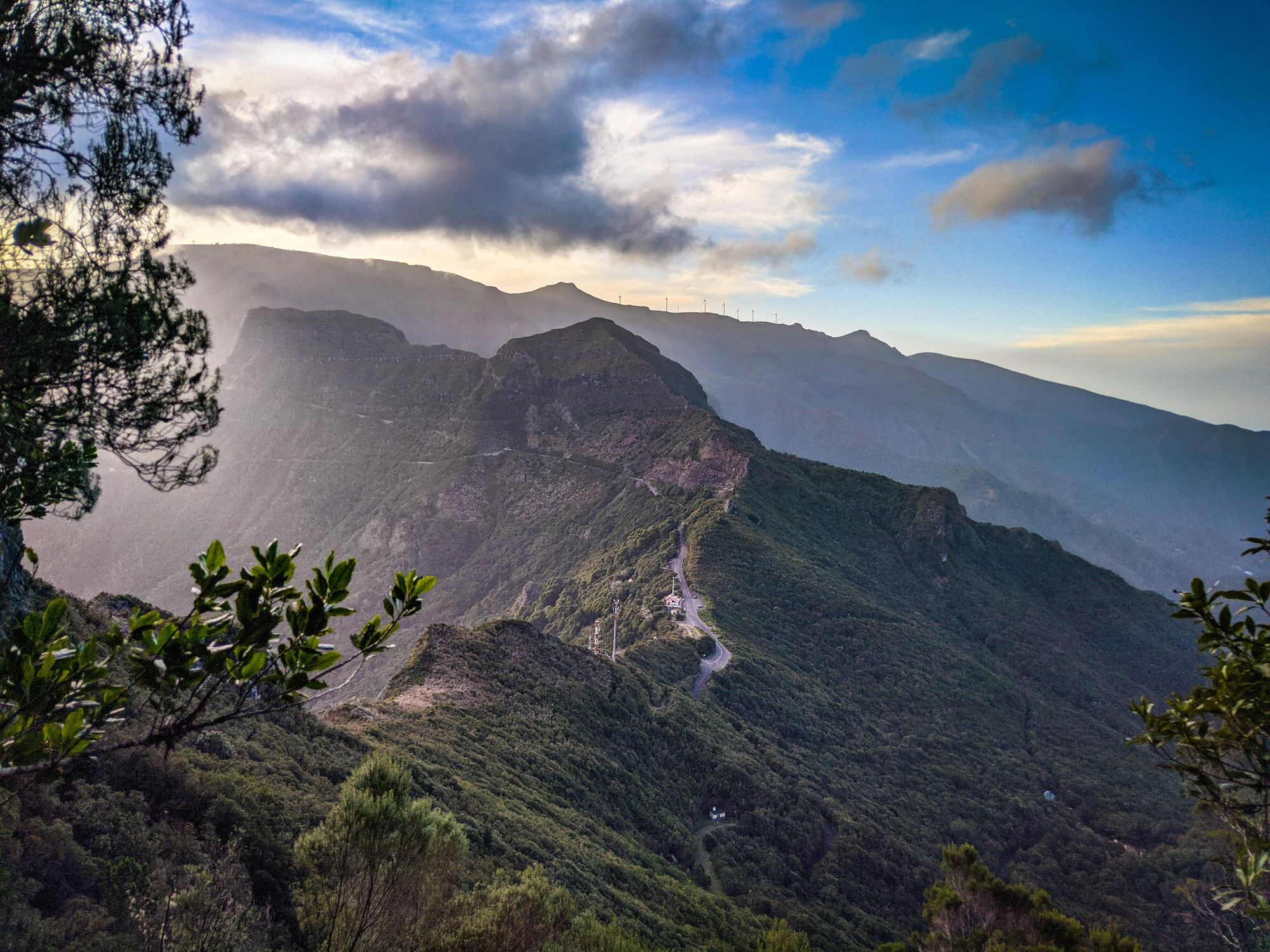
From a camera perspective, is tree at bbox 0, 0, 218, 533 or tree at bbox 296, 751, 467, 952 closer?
tree at bbox 0, 0, 218, 533

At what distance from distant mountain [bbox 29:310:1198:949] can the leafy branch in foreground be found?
21055 mm

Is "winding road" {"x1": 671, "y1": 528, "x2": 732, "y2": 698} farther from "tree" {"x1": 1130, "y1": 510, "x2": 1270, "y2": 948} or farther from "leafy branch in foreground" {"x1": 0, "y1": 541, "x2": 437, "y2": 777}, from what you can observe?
"leafy branch in foreground" {"x1": 0, "y1": 541, "x2": 437, "y2": 777}

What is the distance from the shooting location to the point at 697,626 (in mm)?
59562

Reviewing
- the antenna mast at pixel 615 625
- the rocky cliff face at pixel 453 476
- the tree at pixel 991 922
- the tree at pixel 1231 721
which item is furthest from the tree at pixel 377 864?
the rocky cliff face at pixel 453 476

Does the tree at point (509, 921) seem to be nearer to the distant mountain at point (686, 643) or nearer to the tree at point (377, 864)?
the tree at point (377, 864)

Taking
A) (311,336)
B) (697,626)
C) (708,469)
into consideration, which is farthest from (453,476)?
(311,336)

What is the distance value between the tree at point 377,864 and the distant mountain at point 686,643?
36.2 feet

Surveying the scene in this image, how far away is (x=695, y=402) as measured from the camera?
147m

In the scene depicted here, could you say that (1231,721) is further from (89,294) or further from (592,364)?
(592,364)

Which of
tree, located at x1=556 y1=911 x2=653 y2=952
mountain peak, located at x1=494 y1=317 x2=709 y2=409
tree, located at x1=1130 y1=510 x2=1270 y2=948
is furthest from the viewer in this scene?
mountain peak, located at x1=494 y1=317 x2=709 y2=409

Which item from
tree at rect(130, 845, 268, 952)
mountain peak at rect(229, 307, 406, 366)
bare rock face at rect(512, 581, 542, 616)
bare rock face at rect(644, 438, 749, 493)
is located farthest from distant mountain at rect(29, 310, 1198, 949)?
tree at rect(130, 845, 268, 952)

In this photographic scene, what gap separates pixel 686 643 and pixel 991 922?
3599cm

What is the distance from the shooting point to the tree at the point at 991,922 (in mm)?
17594

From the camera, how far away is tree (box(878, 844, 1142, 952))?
1759 cm
